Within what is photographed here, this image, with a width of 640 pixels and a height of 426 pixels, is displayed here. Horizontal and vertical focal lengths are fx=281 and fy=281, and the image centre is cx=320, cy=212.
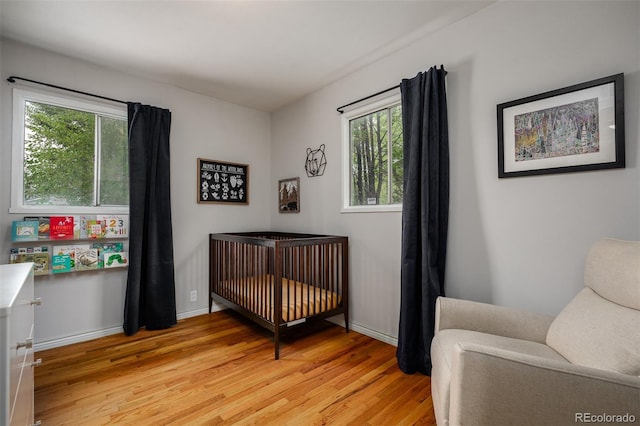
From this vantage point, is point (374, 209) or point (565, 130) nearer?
point (565, 130)

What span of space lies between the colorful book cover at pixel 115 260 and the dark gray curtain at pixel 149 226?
0.43 feet

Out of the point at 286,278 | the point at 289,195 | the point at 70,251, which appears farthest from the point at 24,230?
the point at 289,195

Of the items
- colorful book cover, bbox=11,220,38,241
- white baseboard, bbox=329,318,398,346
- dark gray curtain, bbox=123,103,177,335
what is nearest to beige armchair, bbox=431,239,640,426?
white baseboard, bbox=329,318,398,346

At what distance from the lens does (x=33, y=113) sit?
2281mm

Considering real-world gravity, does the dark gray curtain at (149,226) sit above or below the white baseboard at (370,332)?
above

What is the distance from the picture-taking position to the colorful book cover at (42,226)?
222 cm

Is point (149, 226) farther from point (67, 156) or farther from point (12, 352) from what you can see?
point (12, 352)

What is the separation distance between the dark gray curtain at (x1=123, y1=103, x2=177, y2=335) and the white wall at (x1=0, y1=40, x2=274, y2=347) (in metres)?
0.20

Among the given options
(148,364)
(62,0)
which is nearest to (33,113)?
(62,0)

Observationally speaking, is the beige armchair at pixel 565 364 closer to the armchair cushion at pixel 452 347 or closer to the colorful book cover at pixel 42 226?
the armchair cushion at pixel 452 347

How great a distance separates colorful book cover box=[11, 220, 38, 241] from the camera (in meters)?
2.12

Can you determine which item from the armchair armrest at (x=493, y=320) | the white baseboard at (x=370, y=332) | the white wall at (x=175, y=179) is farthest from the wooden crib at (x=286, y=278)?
the armchair armrest at (x=493, y=320)

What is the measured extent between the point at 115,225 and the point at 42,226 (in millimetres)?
474

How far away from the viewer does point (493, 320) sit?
60.0 inches
